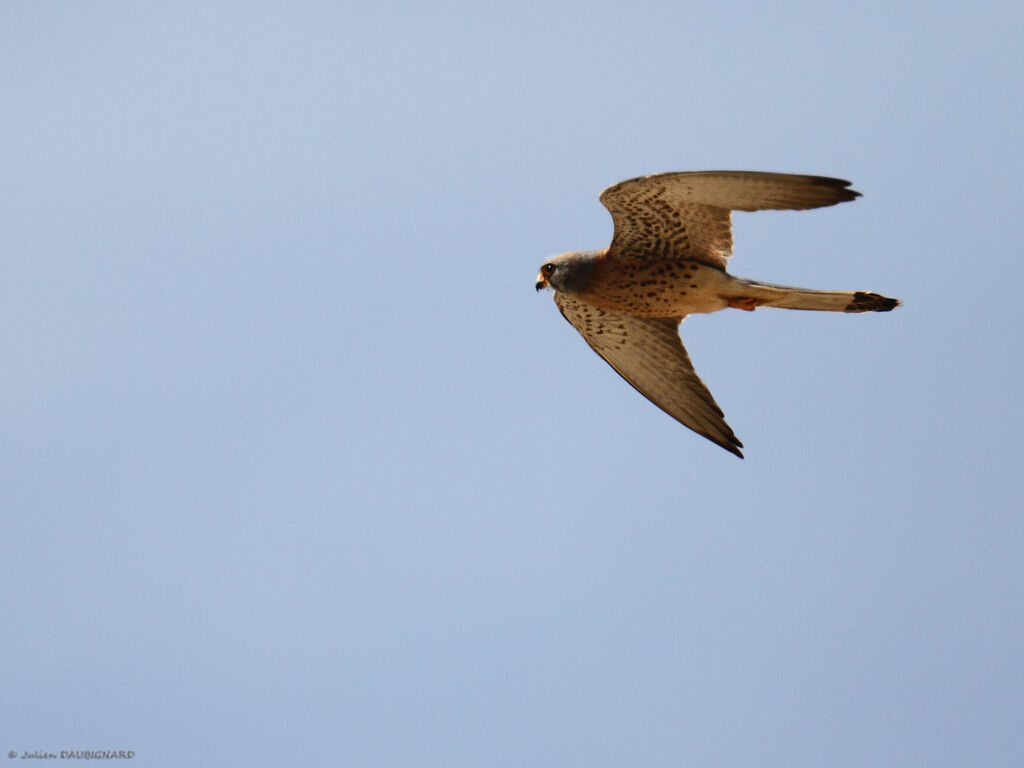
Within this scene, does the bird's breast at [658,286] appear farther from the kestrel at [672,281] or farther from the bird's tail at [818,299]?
the bird's tail at [818,299]

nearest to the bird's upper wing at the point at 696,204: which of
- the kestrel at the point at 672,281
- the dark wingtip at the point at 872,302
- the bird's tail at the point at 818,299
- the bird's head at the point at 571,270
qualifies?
the kestrel at the point at 672,281

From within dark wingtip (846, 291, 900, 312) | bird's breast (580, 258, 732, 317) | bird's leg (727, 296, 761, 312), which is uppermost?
bird's breast (580, 258, 732, 317)

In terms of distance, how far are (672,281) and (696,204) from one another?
2.65ft

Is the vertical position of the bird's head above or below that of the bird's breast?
above

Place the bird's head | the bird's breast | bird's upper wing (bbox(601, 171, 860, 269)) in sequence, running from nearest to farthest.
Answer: bird's upper wing (bbox(601, 171, 860, 269)) → the bird's breast → the bird's head

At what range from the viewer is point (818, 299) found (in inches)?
441

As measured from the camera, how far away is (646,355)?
1279cm

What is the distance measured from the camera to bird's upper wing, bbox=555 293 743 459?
12352mm

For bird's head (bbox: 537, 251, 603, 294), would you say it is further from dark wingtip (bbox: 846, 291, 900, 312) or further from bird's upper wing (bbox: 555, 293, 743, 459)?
dark wingtip (bbox: 846, 291, 900, 312)

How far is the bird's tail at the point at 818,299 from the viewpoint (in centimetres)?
1105

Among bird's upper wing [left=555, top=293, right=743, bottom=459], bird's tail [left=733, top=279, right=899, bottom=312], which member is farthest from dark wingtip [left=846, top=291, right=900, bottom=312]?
bird's upper wing [left=555, top=293, right=743, bottom=459]

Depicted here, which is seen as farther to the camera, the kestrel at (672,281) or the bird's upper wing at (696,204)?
the kestrel at (672,281)

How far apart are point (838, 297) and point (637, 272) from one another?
1733mm

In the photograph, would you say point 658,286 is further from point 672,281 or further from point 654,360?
point 654,360
